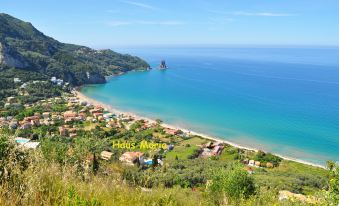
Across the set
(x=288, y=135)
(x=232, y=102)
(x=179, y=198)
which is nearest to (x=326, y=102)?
(x=232, y=102)

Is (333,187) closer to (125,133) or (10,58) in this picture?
(125,133)

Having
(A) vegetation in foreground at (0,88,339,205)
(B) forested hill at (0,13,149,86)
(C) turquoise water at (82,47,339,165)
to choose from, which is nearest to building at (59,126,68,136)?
(A) vegetation in foreground at (0,88,339,205)

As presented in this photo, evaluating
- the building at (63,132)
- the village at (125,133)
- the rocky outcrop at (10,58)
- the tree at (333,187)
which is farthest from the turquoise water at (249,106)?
the tree at (333,187)

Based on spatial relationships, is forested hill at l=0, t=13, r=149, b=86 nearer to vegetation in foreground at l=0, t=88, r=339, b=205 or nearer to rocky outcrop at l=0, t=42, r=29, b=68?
rocky outcrop at l=0, t=42, r=29, b=68

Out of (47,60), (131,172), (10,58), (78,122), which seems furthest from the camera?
(47,60)

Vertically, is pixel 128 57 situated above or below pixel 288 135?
above

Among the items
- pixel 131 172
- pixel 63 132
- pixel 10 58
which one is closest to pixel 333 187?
pixel 131 172

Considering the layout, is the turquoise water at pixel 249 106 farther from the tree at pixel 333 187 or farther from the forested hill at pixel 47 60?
the tree at pixel 333 187

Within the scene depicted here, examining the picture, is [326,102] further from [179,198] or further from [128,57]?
[128,57]
